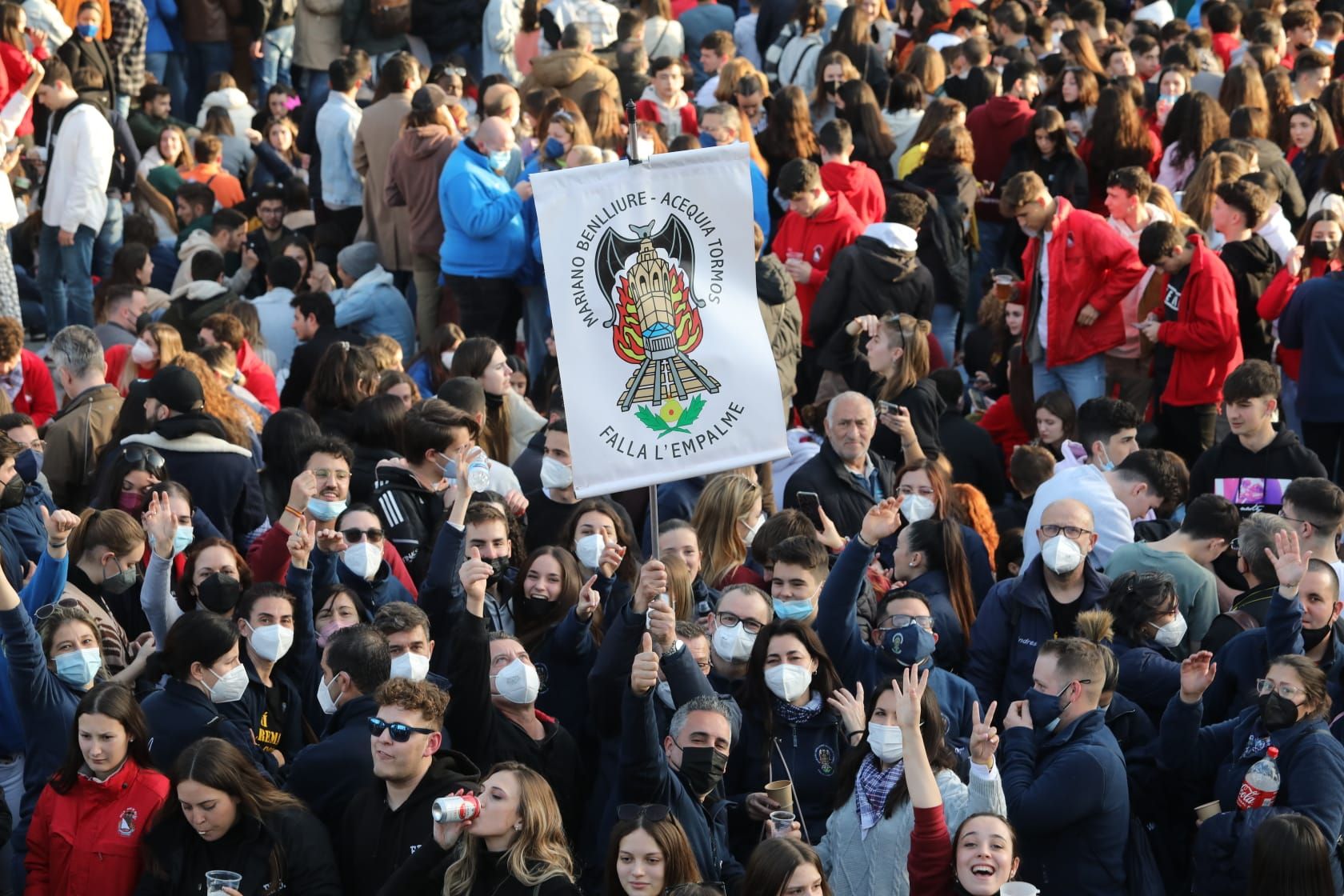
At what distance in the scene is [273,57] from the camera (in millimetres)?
16766

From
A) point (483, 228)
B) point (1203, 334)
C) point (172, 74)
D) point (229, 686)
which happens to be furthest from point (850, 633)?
point (172, 74)

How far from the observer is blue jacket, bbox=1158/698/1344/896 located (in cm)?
634

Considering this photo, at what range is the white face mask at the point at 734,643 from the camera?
720 centimetres

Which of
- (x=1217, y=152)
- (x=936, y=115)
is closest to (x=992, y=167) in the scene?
(x=936, y=115)

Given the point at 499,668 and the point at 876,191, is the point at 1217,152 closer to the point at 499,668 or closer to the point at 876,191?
the point at 876,191

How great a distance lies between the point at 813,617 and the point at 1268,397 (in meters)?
2.90

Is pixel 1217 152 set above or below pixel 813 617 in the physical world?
above

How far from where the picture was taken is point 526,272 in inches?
466

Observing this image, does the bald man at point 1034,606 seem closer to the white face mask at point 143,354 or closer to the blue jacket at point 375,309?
the white face mask at point 143,354

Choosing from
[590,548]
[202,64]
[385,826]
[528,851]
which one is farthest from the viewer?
[202,64]

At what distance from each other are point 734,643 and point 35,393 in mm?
4861

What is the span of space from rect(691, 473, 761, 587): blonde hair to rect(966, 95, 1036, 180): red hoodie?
5.44m

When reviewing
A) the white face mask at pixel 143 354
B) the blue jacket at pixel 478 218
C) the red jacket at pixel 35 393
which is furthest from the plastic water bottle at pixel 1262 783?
the red jacket at pixel 35 393

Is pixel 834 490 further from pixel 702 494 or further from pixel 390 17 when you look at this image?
pixel 390 17
